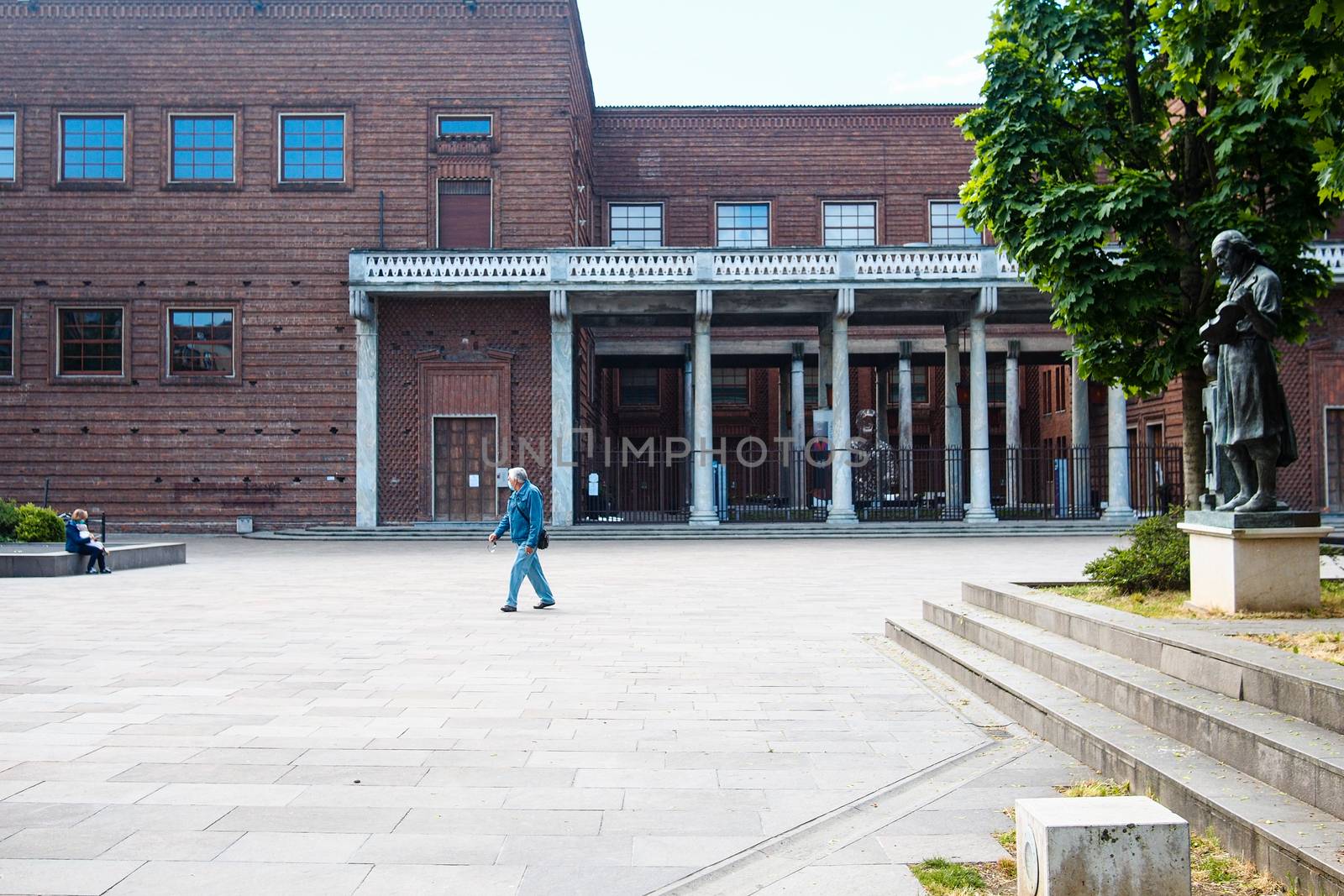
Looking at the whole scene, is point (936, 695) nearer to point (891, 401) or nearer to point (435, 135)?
point (435, 135)

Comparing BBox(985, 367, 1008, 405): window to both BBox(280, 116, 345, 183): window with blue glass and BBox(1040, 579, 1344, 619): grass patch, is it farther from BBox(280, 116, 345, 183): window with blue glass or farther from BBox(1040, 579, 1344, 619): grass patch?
BBox(1040, 579, 1344, 619): grass patch

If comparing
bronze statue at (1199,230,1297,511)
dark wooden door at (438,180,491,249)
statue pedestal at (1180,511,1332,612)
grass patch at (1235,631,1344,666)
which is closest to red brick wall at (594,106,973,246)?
dark wooden door at (438,180,491,249)

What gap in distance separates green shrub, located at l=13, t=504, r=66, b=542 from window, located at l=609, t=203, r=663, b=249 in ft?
72.7

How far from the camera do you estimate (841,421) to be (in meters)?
29.0

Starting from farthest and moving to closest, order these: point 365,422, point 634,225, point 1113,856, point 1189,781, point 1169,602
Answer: point 634,225 < point 365,422 < point 1169,602 < point 1189,781 < point 1113,856

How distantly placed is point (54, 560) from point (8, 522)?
3202mm

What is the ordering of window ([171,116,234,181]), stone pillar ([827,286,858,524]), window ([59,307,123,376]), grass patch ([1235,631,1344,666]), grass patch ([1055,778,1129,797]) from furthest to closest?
window ([171,116,234,181])
window ([59,307,123,376])
stone pillar ([827,286,858,524])
grass patch ([1235,631,1344,666])
grass patch ([1055,778,1129,797])

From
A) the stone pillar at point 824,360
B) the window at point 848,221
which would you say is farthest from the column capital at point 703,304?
the window at point 848,221

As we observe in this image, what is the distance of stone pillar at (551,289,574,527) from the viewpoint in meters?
28.5

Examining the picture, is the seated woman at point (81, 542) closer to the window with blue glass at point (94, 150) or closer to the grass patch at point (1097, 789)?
the window with blue glass at point (94, 150)

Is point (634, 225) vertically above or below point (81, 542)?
above

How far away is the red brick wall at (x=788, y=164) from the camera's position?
37.2 meters

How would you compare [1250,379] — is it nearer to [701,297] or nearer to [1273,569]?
[1273,569]

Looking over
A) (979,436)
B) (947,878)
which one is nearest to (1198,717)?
(947,878)
